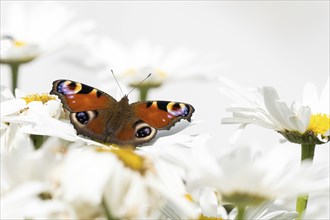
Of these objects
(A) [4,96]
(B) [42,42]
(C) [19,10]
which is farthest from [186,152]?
(C) [19,10]

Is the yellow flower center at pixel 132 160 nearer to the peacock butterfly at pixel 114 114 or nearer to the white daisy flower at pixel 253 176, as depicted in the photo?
the white daisy flower at pixel 253 176

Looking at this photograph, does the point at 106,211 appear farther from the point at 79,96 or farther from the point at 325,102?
the point at 325,102

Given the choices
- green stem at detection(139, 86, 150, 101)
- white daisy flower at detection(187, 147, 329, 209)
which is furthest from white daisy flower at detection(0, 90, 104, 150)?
green stem at detection(139, 86, 150, 101)

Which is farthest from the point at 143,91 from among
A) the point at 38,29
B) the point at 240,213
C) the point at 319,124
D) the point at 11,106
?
the point at 240,213

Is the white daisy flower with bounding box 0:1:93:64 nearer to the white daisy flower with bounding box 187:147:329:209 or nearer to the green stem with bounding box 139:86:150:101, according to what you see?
the green stem with bounding box 139:86:150:101

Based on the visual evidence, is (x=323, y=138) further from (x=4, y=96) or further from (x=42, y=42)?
(x=42, y=42)

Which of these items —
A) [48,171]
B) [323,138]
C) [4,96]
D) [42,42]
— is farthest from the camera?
[42,42]
